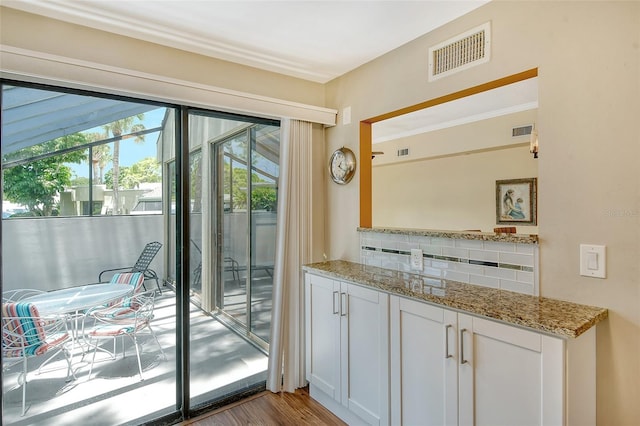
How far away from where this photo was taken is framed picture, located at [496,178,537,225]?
454cm

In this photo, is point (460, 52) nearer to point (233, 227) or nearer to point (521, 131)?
point (233, 227)

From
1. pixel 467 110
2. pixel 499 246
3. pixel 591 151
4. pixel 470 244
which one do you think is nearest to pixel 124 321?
pixel 470 244

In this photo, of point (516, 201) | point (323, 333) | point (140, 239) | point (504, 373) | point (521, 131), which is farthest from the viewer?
point (516, 201)

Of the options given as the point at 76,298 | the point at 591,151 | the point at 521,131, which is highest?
the point at 521,131

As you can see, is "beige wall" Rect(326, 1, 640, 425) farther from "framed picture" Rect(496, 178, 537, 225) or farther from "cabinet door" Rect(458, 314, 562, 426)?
"framed picture" Rect(496, 178, 537, 225)

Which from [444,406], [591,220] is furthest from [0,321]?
[591,220]

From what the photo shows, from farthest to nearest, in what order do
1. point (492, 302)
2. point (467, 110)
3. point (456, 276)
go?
point (467, 110) → point (456, 276) → point (492, 302)

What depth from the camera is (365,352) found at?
2037 mm

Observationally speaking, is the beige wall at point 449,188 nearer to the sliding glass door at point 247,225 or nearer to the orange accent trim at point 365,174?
the orange accent trim at point 365,174

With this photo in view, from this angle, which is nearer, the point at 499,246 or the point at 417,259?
the point at 499,246

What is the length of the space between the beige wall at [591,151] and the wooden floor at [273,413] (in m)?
1.59

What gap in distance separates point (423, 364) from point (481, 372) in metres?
0.30

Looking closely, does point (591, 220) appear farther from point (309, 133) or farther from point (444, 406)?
point (309, 133)

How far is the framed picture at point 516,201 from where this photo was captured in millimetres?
4543
